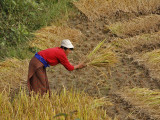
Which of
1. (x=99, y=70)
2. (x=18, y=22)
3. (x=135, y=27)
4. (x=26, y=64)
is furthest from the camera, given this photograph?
(x=135, y=27)

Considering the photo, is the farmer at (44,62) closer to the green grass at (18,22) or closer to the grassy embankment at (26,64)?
the grassy embankment at (26,64)

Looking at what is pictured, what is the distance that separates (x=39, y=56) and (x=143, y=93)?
170cm

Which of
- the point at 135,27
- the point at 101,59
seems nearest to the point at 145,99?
the point at 101,59

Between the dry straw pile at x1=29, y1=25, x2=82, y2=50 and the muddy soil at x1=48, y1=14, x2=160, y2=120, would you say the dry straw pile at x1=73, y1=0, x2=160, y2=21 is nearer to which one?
the dry straw pile at x1=29, y1=25, x2=82, y2=50

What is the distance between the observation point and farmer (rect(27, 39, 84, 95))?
201 inches

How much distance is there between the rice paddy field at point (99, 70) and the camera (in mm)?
4660

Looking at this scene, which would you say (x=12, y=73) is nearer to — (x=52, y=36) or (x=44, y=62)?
(x=44, y=62)

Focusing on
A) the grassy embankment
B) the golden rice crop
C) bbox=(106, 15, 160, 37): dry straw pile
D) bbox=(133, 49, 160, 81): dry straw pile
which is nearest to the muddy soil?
bbox=(133, 49, 160, 81): dry straw pile

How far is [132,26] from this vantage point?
330 inches

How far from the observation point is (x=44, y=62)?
17.1 feet

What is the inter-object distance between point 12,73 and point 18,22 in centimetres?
181

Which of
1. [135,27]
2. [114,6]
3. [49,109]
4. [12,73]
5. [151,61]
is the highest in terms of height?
[114,6]

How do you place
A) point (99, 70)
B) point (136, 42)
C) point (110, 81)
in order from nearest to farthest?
point (110, 81) < point (99, 70) < point (136, 42)

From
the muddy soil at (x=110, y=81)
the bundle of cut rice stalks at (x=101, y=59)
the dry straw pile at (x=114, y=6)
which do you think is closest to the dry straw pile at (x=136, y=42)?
the muddy soil at (x=110, y=81)
